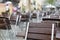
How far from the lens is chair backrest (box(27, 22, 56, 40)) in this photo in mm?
2377

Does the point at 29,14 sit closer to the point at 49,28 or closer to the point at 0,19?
the point at 0,19

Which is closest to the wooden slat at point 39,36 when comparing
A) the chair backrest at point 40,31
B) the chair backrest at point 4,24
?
the chair backrest at point 40,31

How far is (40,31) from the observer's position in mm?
2447

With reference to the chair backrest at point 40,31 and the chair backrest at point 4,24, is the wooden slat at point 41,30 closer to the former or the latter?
the chair backrest at point 40,31

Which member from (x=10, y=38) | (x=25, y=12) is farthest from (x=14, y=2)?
(x=10, y=38)

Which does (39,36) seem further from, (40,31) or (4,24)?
(4,24)

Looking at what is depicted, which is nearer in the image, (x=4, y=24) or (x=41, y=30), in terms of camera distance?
(x=41, y=30)

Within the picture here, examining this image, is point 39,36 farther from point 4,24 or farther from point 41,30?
point 4,24

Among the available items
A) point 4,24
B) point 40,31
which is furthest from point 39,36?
point 4,24

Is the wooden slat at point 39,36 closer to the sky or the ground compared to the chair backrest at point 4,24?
closer to the ground

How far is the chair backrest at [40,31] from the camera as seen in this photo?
7.80 ft

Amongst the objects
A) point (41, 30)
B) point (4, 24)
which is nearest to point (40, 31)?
point (41, 30)

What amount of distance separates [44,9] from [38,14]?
16.3 inches

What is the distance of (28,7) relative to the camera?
4133 millimetres
